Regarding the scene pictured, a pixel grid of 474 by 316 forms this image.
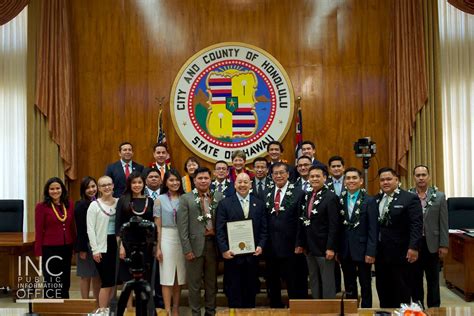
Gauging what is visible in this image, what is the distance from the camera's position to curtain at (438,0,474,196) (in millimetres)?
7754

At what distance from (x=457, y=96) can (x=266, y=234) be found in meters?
3.99

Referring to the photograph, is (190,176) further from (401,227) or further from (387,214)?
(401,227)

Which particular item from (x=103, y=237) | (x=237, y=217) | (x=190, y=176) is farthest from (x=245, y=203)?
(x=103, y=237)

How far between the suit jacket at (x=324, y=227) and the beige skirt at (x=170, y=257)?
1.13 m

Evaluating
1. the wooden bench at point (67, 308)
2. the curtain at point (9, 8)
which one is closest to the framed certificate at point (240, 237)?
the wooden bench at point (67, 308)

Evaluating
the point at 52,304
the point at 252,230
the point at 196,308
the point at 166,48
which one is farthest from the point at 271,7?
the point at 52,304

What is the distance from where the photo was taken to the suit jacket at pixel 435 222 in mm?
5219

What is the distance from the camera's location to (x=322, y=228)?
502cm

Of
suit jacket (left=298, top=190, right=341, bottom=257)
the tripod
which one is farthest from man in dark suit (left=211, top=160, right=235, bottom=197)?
the tripod

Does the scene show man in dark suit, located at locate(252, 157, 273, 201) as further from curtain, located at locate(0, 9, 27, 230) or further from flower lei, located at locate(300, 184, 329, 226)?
curtain, located at locate(0, 9, 27, 230)

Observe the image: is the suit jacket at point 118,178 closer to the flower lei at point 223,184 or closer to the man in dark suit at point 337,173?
the flower lei at point 223,184

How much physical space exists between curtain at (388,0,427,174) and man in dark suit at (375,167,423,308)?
261cm

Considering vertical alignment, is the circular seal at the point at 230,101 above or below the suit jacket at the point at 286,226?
above

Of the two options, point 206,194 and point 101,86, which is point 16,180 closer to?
point 101,86
